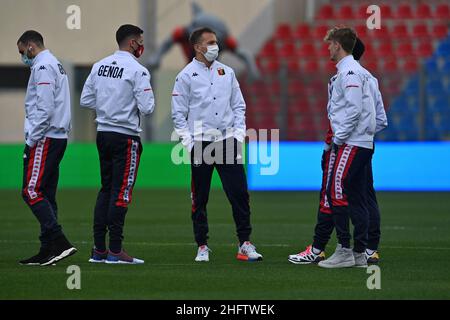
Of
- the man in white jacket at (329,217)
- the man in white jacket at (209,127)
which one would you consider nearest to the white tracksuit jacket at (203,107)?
the man in white jacket at (209,127)

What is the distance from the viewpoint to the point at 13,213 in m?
16.7

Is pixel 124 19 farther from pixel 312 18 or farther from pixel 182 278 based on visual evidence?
pixel 182 278

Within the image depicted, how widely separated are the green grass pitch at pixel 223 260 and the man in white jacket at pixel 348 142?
36 cm

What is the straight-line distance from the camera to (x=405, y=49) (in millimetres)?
27438

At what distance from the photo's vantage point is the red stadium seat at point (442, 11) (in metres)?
28.3

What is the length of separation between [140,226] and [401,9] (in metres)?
15.8

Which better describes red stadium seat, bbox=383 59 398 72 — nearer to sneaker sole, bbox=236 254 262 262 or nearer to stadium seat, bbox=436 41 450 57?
stadium seat, bbox=436 41 450 57

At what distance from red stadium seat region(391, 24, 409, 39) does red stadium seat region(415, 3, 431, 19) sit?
21.7 inches

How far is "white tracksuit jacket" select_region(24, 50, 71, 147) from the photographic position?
10.3 m

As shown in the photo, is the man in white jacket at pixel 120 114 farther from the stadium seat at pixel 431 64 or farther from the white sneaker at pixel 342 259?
the stadium seat at pixel 431 64

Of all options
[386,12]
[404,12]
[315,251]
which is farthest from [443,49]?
[315,251]

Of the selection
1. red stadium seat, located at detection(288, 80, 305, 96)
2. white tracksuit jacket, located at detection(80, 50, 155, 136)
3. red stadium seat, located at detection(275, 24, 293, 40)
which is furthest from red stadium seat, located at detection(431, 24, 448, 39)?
white tracksuit jacket, located at detection(80, 50, 155, 136)

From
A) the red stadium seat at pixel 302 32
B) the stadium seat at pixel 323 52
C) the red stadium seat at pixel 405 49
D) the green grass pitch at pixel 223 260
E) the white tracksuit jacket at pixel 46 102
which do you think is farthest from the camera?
the red stadium seat at pixel 302 32
